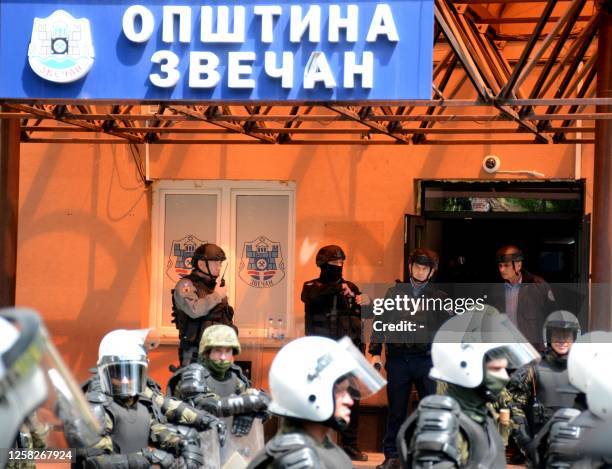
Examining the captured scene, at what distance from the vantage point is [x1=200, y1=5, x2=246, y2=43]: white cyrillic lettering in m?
9.74

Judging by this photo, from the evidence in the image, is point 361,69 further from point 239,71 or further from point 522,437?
point 522,437

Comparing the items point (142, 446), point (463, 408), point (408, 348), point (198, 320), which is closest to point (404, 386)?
point (408, 348)

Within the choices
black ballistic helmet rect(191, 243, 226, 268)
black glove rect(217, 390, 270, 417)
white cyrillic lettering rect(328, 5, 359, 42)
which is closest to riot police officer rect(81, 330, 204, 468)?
black glove rect(217, 390, 270, 417)

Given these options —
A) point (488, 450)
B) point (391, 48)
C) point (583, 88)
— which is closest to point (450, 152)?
point (583, 88)

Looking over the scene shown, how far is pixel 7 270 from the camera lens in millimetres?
12398

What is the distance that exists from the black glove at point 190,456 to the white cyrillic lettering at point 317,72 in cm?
289

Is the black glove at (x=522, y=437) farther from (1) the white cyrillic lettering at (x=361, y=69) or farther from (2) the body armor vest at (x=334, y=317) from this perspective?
(2) the body armor vest at (x=334, y=317)

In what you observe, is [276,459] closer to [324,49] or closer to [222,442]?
[222,442]

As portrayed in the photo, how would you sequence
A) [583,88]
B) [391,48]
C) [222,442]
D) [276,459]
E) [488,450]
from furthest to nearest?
[583,88]
[391,48]
[222,442]
[488,450]
[276,459]

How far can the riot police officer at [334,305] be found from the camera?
11.7 metres

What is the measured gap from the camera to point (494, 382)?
22.9ft

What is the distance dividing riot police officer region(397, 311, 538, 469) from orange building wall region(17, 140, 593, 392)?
6087 mm

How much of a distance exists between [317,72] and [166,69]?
1.12 meters

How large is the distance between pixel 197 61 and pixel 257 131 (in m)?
2.86
